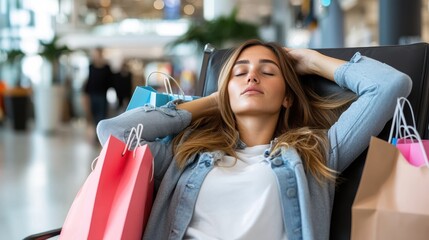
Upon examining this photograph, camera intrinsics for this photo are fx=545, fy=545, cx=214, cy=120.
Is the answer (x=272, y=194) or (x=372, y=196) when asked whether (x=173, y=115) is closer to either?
(x=272, y=194)

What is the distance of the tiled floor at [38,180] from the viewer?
399 centimetres

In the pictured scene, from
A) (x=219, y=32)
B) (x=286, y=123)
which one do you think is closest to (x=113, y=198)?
(x=286, y=123)

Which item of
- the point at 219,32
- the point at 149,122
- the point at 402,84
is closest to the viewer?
the point at 402,84

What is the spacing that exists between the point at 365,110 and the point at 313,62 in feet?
1.09

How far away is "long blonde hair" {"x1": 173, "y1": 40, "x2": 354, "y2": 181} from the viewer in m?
1.75

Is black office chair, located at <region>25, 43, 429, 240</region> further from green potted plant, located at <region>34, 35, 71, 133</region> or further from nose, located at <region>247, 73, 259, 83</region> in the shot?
green potted plant, located at <region>34, 35, 71, 133</region>

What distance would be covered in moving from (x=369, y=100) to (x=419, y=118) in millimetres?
240

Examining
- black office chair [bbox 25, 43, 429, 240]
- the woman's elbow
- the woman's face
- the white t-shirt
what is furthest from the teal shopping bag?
the woman's elbow

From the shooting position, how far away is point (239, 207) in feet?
5.34

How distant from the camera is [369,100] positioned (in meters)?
1.66

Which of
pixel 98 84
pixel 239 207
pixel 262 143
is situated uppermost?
pixel 262 143

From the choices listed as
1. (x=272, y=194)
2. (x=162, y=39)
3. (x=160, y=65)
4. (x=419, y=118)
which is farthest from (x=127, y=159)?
(x=160, y=65)

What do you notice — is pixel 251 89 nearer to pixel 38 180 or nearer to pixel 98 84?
pixel 38 180

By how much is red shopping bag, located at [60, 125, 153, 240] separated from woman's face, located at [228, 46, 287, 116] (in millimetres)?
428
